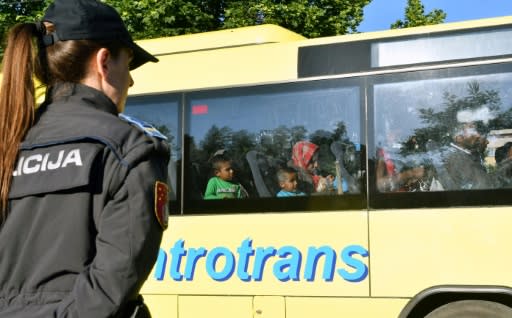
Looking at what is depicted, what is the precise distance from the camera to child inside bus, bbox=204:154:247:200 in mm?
6938

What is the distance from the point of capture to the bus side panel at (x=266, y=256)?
20.8 ft

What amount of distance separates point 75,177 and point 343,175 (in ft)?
15.7

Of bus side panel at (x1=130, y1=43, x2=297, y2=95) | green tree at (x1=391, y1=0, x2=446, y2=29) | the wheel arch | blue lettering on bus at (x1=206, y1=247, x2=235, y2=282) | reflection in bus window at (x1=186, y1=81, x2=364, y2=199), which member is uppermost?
green tree at (x1=391, y1=0, x2=446, y2=29)

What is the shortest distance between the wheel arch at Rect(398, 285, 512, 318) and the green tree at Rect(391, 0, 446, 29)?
29.9 metres

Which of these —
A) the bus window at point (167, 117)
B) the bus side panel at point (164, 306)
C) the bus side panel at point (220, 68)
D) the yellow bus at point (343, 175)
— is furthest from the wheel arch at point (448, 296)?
the bus window at point (167, 117)

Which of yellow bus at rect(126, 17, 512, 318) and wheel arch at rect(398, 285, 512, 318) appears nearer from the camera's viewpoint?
wheel arch at rect(398, 285, 512, 318)

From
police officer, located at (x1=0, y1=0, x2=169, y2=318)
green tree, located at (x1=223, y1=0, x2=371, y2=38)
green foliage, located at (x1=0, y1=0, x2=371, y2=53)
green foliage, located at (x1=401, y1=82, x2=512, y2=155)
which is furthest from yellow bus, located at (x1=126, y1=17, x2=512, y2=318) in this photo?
green tree, located at (x1=223, y1=0, x2=371, y2=38)

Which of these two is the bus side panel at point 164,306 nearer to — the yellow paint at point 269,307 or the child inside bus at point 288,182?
the yellow paint at point 269,307

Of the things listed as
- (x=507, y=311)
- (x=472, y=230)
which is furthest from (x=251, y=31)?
(x=507, y=311)

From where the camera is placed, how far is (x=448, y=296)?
609 cm

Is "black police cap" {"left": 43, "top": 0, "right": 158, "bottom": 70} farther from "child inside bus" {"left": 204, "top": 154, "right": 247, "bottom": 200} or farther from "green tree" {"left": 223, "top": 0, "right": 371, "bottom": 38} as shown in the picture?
"green tree" {"left": 223, "top": 0, "right": 371, "bottom": 38}

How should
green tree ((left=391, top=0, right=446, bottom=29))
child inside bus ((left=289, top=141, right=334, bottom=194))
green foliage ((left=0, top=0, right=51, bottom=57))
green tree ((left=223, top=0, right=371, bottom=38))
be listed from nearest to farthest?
child inside bus ((left=289, top=141, right=334, bottom=194)) < green tree ((left=223, top=0, right=371, bottom=38)) < green foliage ((left=0, top=0, right=51, bottom=57)) < green tree ((left=391, top=0, right=446, bottom=29))

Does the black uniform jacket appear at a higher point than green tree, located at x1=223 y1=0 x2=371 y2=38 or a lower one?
lower

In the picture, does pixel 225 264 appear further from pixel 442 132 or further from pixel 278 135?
pixel 442 132
